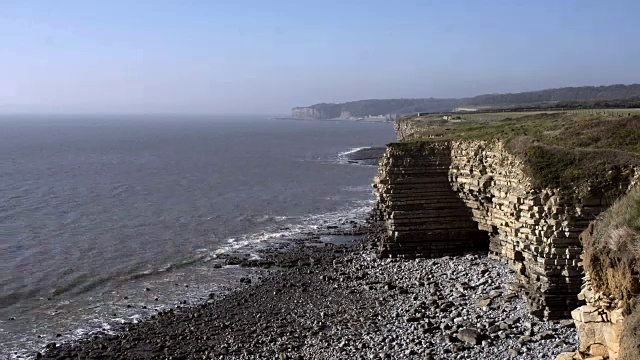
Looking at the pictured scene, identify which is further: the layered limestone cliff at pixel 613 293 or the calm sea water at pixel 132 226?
the calm sea water at pixel 132 226

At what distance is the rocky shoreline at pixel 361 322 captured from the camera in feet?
69.5

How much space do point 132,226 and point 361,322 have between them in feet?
96.7

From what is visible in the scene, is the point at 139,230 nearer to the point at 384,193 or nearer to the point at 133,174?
the point at 384,193

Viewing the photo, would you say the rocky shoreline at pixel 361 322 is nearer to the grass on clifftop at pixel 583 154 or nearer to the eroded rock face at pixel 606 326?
the grass on clifftop at pixel 583 154

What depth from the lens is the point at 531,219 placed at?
79.6 feet

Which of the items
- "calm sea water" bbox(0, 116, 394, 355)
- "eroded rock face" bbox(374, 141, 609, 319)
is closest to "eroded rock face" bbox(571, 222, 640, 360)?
"eroded rock face" bbox(374, 141, 609, 319)

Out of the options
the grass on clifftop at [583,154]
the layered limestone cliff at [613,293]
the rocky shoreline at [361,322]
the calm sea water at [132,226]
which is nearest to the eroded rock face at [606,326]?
the layered limestone cliff at [613,293]

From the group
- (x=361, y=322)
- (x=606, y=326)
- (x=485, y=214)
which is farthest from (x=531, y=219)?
(x=606, y=326)

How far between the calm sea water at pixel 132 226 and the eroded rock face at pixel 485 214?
9.90 m

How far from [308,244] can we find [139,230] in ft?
45.4

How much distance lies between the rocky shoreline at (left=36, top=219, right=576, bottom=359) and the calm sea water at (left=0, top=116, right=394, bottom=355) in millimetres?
2912

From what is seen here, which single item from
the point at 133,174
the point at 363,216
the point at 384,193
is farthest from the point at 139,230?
the point at 133,174

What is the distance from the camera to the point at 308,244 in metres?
42.6

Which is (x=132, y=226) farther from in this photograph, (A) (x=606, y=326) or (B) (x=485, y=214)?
(A) (x=606, y=326)
